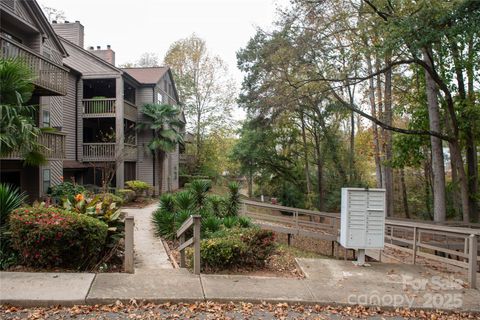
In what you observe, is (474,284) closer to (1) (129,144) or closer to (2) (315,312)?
(2) (315,312)

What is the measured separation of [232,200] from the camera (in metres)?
11.2

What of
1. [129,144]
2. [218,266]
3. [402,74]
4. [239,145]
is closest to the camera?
[218,266]

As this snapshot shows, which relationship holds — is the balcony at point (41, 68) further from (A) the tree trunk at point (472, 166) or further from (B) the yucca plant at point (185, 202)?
(A) the tree trunk at point (472, 166)

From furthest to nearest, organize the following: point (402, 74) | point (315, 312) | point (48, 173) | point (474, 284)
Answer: point (402, 74)
point (48, 173)
point (474, 284)
point (315, 312)

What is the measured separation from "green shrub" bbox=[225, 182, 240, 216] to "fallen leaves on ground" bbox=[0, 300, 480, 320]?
6480 mm

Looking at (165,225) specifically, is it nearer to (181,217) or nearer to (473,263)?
(181,217)

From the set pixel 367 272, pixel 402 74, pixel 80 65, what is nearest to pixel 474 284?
pixel 367 272

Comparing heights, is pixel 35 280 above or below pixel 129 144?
below

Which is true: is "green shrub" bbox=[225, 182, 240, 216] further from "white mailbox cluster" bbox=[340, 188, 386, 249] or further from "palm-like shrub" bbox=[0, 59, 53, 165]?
"palm-like shrub" bbox=[0, 59, 53, 165]

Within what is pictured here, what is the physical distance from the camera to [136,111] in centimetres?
2311

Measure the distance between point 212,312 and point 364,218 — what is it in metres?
3.74

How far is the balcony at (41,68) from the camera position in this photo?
966 centimetres

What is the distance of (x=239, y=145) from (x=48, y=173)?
1649 cm

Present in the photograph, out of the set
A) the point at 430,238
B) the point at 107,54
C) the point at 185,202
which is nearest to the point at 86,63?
the point at 107,54
